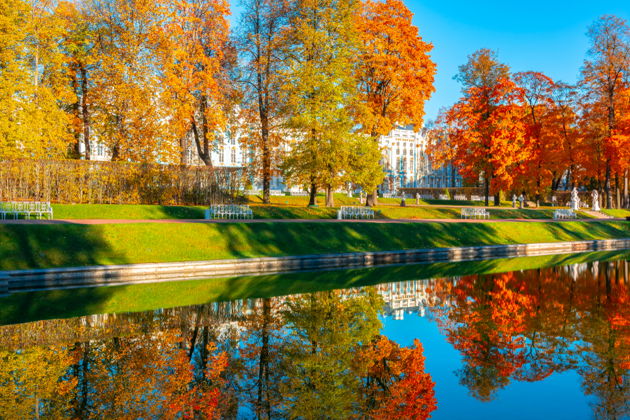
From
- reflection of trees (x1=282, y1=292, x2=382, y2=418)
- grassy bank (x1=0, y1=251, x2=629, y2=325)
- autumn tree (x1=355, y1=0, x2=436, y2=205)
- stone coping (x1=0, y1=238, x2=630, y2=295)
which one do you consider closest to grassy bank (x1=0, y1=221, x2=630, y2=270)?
stone coping (x1=0, y1=238, x2=630, y2=295)

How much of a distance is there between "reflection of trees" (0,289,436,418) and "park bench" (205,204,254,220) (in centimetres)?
1547

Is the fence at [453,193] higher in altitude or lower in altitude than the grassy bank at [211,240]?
higher

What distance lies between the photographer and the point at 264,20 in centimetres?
3822

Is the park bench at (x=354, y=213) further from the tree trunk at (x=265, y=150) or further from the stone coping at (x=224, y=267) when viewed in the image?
the stone coping at (x=224, y=267)

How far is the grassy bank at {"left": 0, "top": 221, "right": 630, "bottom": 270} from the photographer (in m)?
18.7

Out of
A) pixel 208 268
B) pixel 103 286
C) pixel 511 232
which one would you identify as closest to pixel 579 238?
pixel 511 232

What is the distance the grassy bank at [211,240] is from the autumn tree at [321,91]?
23.2 ft

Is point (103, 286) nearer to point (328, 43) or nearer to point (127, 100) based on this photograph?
point (127, 100)

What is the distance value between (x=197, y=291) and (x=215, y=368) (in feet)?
25.2

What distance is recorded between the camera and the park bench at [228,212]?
28034 mm

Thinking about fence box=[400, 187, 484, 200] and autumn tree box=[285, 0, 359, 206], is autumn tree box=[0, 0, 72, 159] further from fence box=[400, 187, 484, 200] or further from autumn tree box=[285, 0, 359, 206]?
fence box=[400, 187, 484, 200]

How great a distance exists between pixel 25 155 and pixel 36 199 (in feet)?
12.7

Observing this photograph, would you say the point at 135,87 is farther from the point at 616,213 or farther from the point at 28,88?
the point at 616,213

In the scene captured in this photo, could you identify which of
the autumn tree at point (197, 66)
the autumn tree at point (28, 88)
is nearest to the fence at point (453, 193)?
the autumn tree at point (197, 66)
